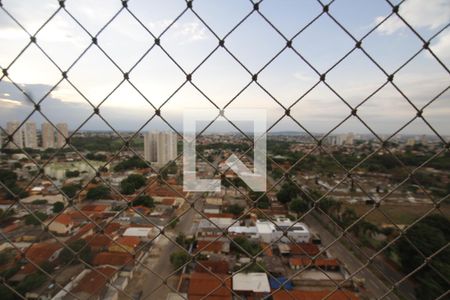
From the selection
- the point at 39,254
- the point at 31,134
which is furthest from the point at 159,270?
the point at 31,134

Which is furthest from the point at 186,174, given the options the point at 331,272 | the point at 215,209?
the point at 215,209

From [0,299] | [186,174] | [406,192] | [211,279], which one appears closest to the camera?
[0,299]

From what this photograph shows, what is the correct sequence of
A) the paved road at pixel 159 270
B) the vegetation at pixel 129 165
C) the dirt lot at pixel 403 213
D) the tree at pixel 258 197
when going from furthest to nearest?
the dirt lot at pixel 403 213
the vegetation at pixel 129 165
the paved road at pixel 159 270
the tree at pixel 258 197

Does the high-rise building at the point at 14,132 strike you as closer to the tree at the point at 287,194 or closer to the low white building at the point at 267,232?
the low white building at the point at 267,232

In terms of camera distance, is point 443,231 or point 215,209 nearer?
point 443,231

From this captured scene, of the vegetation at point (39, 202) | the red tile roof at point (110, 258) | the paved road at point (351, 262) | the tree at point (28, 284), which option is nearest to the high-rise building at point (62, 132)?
the tree at point (28, 284)

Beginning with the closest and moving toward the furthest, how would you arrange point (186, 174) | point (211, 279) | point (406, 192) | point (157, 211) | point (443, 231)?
1. point (186, 174)
2. point (211, 279)
3. point (443, 231)
4. point (157, 211)
5. point (406, 192)

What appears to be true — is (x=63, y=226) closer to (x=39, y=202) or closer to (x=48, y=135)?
(x=39, y=202)

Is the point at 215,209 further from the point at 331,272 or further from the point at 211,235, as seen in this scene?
the point at 331,272
